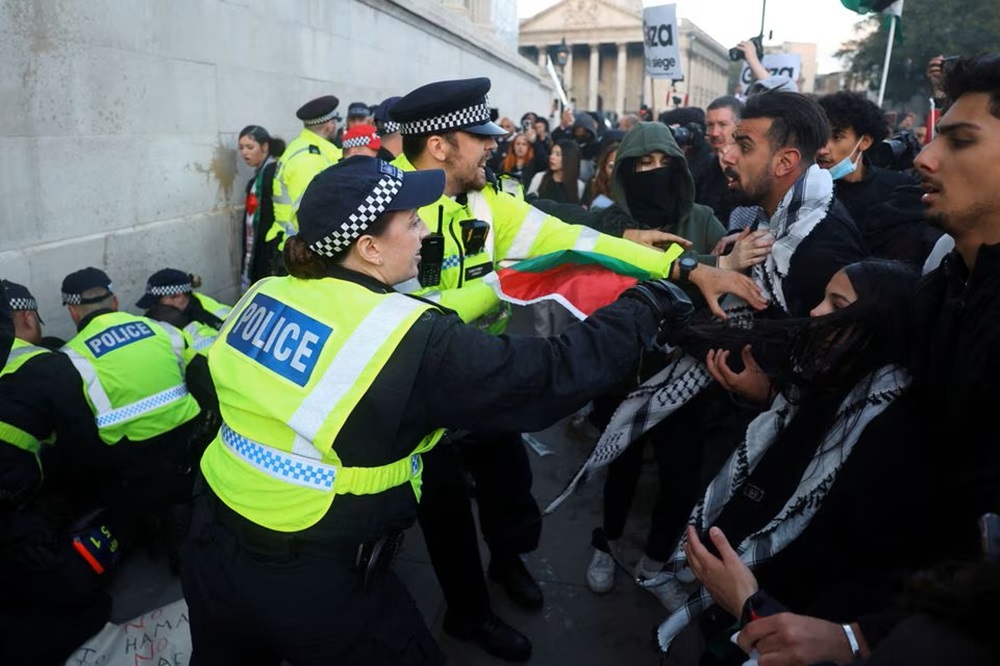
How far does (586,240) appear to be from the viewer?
281cm

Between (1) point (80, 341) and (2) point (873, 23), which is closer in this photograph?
(1) point (80, 341)

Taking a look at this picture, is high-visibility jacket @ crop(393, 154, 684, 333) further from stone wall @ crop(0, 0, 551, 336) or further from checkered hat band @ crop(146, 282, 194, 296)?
stone wall @ crop(0, 0, 551, 336)

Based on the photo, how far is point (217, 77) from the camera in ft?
20.5

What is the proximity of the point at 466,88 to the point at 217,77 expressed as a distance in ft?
14.3

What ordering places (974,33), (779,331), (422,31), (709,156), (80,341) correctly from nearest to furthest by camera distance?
(779,331) → (80,341) → (709,156) → (422,31) → (974,33)

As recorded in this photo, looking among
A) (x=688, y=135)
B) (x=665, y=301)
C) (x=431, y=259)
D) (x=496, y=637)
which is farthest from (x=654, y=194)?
(x=688, y=135)

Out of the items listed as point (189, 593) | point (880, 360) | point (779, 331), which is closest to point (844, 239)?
point (779, 331)

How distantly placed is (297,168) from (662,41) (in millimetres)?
6799

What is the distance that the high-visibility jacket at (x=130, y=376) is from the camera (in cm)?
339

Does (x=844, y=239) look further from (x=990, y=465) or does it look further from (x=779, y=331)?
(x=990, y=465)

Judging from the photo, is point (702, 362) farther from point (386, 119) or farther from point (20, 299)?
point (386, 119)

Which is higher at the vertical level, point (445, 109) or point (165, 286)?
point (445, 109)

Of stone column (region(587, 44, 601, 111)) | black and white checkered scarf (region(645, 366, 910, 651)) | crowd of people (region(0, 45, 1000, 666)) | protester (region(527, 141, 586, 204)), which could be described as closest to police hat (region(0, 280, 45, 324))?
crowd of people (region(0, 45, 1000, 666))

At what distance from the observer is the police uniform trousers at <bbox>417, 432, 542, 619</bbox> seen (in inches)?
110
